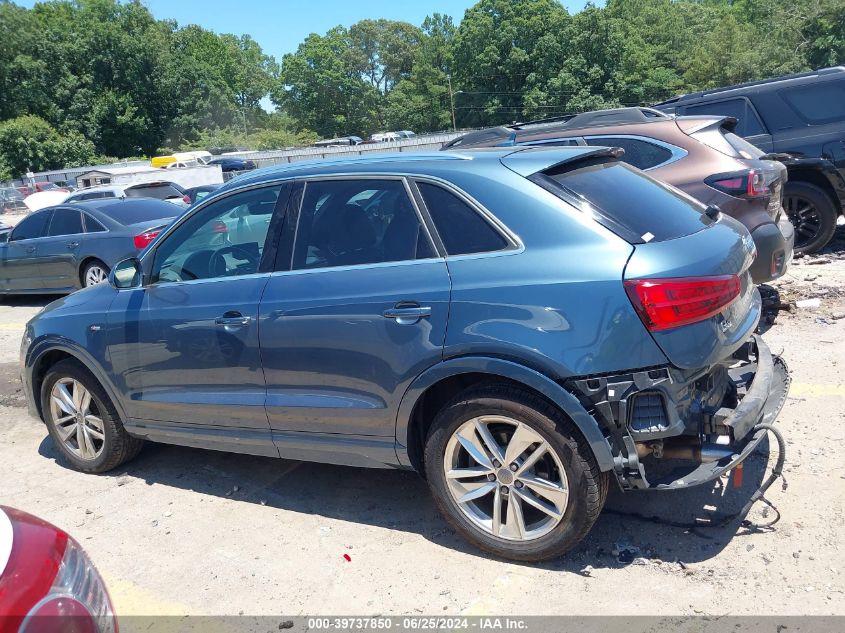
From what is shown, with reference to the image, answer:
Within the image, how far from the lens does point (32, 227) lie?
1126 cm

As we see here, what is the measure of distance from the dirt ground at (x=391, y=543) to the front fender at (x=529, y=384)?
0.65m

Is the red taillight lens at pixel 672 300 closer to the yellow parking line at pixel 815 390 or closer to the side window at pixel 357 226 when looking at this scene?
the side window at pixel 357 226

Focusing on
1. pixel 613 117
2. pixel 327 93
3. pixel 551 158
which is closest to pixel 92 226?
pixel 613 117

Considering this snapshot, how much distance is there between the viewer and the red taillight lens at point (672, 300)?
2896 mm

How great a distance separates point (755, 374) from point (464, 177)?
177 cm

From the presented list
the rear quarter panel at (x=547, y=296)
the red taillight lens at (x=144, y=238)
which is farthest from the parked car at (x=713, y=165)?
the red taillight lens at (x=144, y=238)

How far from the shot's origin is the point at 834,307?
6.73 meters

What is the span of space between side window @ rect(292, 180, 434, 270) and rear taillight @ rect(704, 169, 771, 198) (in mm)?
3615

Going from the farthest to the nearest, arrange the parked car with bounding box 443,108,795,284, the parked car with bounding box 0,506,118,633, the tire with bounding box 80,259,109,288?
the tire with bounding box 80,259,109,288 → the parked car with bounding box 443,108,795,284 → the parked car with bounding box 0,506,118,633

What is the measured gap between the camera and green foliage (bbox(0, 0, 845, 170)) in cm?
6325

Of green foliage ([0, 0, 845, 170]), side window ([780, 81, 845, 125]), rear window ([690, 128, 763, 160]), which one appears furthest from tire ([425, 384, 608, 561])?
green foliage ([0, 0, 845, 170])

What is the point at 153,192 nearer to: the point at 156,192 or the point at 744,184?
the point at 156,192

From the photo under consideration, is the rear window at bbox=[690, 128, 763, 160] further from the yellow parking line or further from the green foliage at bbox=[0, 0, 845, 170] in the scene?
the green foliage at bbox=[0, 0, 845, 170]

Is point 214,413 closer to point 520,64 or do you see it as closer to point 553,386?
point 553,386
